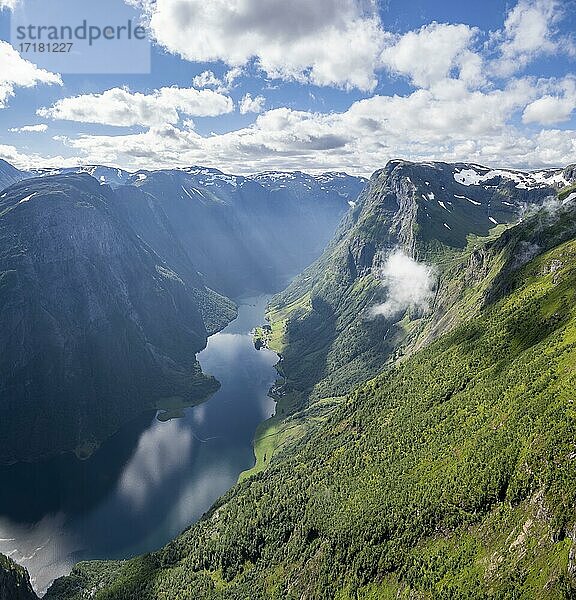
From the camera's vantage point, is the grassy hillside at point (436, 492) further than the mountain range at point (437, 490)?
No

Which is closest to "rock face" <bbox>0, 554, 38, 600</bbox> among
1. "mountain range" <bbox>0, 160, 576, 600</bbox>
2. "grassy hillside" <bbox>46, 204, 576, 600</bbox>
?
"grassy hillside" <bbox>46, 204, 576, 600</bbox>

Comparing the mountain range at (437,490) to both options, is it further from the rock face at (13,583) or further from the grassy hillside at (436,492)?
the rock face at (13,583)

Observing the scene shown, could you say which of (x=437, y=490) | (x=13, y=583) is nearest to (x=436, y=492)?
(x=437, y=490)

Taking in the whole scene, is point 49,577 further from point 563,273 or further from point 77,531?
point 563,273

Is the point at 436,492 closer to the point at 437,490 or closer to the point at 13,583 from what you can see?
the point at 437,490

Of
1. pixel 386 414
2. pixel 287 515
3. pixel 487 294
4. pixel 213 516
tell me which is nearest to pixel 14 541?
pixel 213 516

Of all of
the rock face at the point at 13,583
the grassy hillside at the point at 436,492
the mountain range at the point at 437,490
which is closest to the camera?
the grassy hillside at the point at 436,492

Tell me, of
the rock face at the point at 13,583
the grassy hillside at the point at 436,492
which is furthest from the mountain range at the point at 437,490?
the rock face at the point at 13,583
